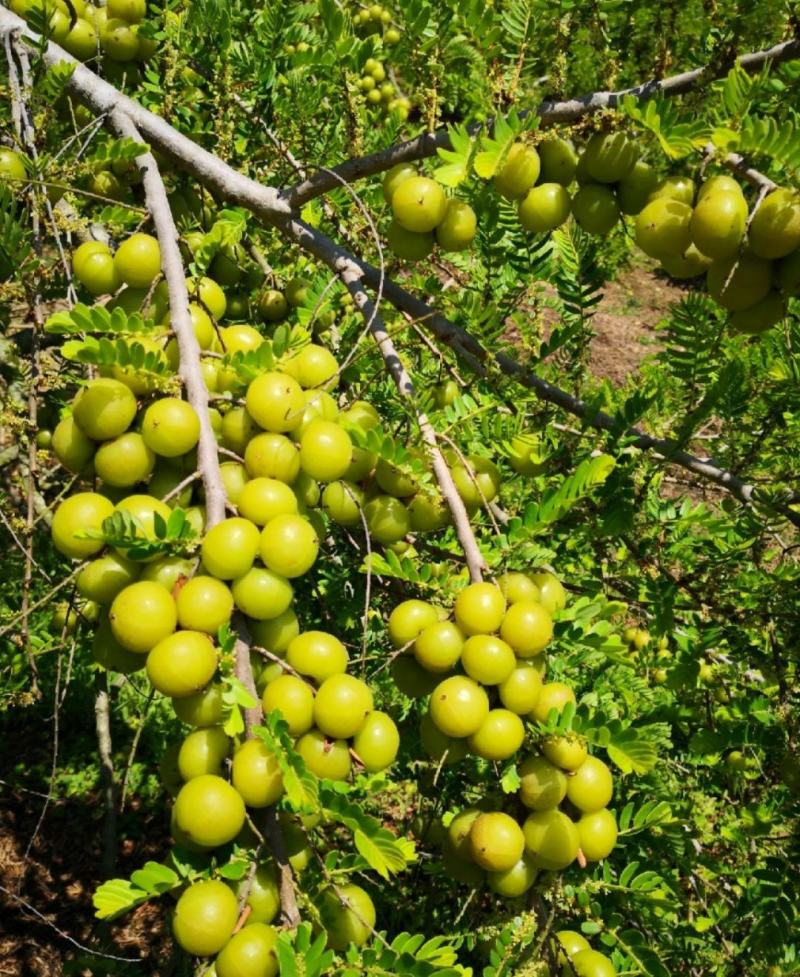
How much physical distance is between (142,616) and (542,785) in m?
0.83

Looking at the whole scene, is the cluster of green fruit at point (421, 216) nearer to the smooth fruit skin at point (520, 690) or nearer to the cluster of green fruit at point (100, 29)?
the smooth fruit skin at point (520, 690)

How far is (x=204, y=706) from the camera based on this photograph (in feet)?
4.34

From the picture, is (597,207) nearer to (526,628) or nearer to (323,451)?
(323,451)

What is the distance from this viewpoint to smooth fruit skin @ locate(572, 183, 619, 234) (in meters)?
1.53

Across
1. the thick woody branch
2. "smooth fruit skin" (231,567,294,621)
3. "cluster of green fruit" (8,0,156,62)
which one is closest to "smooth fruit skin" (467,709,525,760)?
"smooth fruit skin" (231,567,294,621)

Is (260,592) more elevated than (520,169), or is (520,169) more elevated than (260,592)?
(520,169)

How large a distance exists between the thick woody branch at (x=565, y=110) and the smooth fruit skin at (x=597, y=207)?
15 centimetres

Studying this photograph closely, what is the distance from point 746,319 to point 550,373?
3.23ft

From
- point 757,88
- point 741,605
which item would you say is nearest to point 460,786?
point 741,605

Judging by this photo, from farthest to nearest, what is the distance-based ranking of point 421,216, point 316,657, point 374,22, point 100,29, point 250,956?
point 374,22, point 100,29, point 421,216, point 316,657, point 250,956

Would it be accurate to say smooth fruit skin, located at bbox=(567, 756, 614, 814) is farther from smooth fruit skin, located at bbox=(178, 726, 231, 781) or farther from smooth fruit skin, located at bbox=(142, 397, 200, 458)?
smooth fruit skin, located at bbox=(142, 397, 200, 458)

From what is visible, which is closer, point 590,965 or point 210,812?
point 210,812

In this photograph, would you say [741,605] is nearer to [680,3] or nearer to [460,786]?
[460,786]

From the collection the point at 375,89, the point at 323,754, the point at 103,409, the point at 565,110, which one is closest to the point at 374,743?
the point at 323,754
